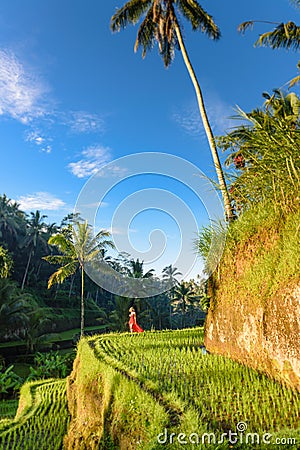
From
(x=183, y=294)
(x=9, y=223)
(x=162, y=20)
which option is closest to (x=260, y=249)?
(x=162, y=20)

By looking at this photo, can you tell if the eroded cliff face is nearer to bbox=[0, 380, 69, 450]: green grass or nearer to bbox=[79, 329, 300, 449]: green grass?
bbox=[79, 329, 300, 449]: green grass

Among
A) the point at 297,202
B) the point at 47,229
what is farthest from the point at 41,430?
the point at 47,229

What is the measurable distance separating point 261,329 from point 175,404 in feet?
4.73

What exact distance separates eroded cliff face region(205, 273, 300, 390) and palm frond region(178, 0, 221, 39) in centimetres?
883

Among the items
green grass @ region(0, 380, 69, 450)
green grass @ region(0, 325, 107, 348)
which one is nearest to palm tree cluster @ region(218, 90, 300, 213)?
green grass @ region(0, 380, 69, 450)

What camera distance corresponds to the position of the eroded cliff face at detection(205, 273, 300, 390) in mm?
2973

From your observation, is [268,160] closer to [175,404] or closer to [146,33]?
Answer: [175,404]

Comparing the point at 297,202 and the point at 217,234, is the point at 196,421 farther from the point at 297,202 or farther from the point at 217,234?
the point at 217,234

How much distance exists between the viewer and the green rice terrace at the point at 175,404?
196cm

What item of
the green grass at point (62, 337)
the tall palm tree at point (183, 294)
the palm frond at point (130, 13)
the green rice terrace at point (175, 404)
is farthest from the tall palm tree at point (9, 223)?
the green rice terrace at point (175, 404)

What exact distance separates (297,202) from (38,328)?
75.0 feet

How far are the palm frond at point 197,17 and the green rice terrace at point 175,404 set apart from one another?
944 cm

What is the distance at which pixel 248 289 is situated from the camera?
394 centimetres

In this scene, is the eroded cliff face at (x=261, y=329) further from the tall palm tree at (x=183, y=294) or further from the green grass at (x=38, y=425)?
the tall palm tree at (x=183, y=294)
